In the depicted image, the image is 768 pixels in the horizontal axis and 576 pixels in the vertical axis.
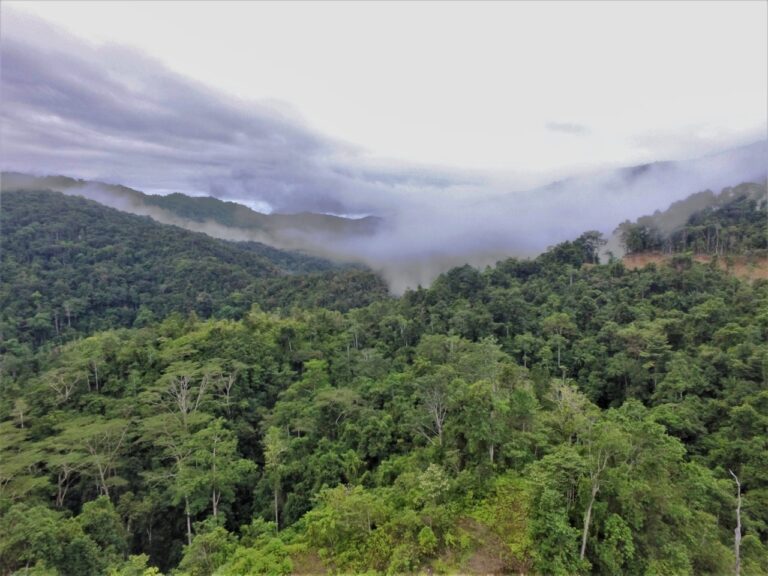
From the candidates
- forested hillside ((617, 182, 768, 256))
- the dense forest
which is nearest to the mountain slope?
the dense forest

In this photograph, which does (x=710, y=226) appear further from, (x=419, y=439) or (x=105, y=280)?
(x=105, y=280)

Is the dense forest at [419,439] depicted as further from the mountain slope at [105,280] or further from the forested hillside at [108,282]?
the forested hillside at [108,282]

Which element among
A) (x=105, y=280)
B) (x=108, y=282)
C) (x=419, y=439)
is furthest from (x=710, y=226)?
(x=105, y=280)

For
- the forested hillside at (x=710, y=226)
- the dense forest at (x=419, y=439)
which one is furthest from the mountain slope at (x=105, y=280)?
the forested hillside at (x=710, y=226)

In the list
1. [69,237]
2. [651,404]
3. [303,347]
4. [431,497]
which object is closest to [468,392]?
[431,497]

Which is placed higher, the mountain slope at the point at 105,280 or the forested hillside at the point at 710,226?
the forested hillside at the point at 710,226

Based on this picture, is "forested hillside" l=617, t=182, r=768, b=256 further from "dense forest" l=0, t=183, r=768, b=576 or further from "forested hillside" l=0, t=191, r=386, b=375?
"forested hillside" l=0, t=191, r=386, b=375

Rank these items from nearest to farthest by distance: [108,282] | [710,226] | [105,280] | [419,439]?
[419,439] → [710,226] → [105,280] → [108,282]

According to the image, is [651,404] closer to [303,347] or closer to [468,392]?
[468,392]
